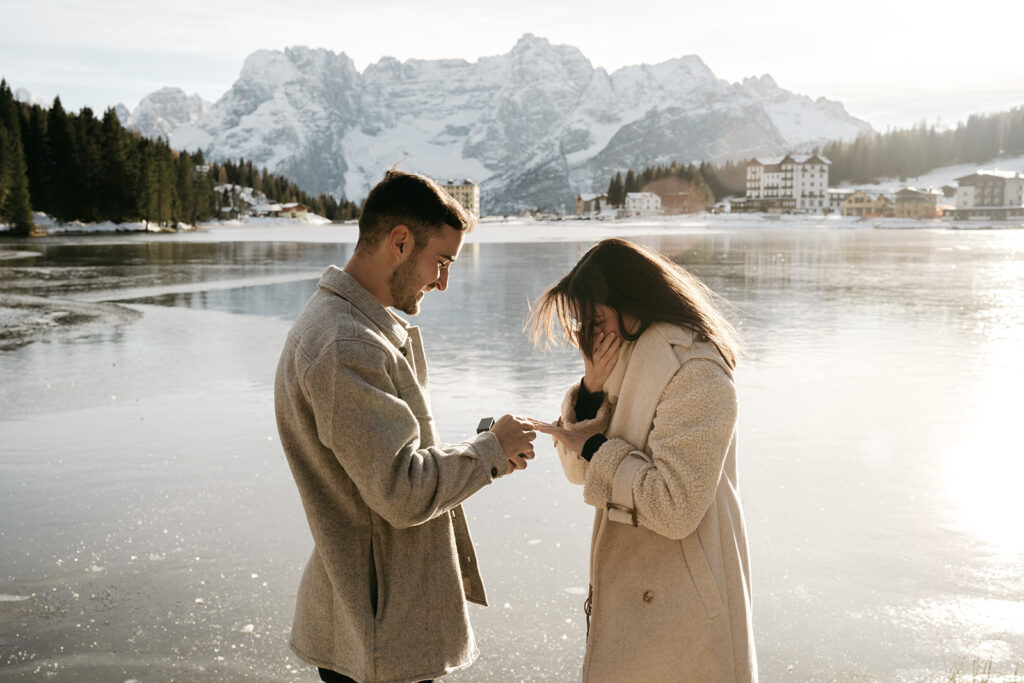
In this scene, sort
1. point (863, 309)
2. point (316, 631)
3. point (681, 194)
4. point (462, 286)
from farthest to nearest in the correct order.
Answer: point (681, 194), point (462, 286), point (863, 309), point (316, 631)

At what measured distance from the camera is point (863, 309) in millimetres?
17625

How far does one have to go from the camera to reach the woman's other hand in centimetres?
277

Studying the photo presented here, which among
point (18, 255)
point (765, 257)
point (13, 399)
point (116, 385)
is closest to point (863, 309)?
point (116, 385)

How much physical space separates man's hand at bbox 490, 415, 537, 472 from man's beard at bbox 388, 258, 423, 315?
45 cm

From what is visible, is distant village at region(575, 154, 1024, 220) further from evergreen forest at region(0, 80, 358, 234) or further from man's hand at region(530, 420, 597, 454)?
man's hand at region(530, 420, 597, 454)

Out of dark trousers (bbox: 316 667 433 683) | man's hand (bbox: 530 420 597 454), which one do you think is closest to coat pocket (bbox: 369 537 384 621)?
dark trousers (bbox: 316 667 433 683)

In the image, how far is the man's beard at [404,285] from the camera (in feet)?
9.13

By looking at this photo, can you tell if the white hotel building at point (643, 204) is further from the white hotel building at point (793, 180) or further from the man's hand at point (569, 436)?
the man's hand at point (569, 436)

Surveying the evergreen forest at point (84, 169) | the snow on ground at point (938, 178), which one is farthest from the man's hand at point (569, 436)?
the snow on ground at point (938, 178)

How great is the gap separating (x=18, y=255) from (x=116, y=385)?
31921mm

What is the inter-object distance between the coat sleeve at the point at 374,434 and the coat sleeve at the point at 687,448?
596 millimetres

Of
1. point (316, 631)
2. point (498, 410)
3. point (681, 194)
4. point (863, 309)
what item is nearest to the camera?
point (316, 631)

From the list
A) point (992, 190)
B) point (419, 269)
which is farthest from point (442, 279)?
point (992, 190)

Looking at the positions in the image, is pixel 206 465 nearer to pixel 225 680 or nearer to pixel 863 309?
pixel 225 680
